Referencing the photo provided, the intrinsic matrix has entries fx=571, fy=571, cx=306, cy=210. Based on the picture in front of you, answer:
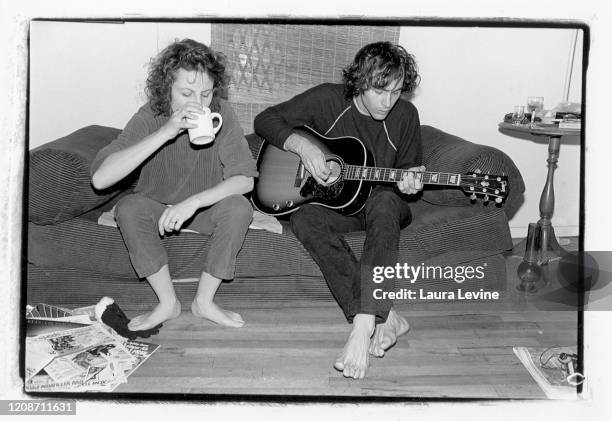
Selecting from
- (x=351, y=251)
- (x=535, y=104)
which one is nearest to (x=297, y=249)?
(x=351, y=251)

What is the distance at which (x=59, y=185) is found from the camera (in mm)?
1905

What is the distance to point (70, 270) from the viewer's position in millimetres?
1965

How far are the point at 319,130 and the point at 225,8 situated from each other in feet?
2.14

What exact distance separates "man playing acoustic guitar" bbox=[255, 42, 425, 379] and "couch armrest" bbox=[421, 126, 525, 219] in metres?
0.16

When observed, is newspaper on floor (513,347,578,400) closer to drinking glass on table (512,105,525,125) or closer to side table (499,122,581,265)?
side table (499,122,581,265)

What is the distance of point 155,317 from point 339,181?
0.77 meters

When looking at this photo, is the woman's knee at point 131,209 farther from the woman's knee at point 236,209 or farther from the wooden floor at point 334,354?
the wooden floor at point 334,354

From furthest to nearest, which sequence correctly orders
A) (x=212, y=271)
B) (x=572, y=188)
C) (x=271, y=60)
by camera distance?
(x=572, y=188), (x=271, y=60), (x=212, y=271)

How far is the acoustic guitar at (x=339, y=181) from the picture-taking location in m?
1.97

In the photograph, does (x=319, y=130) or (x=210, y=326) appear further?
(x=319, y=130)

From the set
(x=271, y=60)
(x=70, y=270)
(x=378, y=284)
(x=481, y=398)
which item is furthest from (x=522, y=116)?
(x=70, y=270)

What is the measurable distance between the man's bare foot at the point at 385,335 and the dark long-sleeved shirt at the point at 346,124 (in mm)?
579

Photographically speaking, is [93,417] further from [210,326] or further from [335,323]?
[335,323]

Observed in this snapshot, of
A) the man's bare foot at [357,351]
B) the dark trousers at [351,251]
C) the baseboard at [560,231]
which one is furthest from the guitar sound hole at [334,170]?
the baseboard at [560,231]
